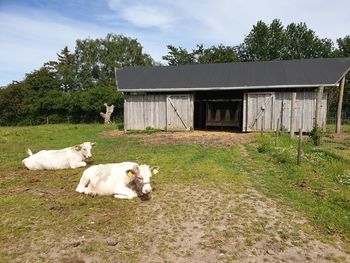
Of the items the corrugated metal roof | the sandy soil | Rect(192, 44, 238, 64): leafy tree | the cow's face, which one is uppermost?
Rect(192, 44, 238, 64): leafy tree

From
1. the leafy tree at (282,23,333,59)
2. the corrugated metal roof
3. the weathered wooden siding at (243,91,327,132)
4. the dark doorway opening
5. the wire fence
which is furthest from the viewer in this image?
the leafy tree at (282,23,333,59)

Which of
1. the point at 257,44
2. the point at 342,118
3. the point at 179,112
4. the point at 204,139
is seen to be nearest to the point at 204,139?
the point at 204,139

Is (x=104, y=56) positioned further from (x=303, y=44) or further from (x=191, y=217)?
(x=191, y=217)

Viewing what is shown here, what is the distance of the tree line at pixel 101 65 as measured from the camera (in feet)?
122

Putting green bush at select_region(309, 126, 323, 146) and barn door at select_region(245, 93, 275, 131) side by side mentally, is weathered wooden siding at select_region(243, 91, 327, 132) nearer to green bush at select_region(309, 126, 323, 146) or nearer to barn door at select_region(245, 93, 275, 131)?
barn door at select_region(245, 93, 275, 131)

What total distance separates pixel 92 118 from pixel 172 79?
1793 centimetres

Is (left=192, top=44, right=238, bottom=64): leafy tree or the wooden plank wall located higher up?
(left=192, top=44, right=238, bottom=64): leafy tree

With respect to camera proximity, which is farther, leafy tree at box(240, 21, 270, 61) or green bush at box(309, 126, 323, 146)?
leafy tree at box(240, 21, 270, 61)

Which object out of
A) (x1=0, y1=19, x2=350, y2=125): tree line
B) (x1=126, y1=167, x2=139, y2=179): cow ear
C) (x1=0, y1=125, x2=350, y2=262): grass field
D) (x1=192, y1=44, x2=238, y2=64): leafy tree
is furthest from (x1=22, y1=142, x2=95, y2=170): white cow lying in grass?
(x1=192, y1=44, x2=238, y2=64): leafy tree

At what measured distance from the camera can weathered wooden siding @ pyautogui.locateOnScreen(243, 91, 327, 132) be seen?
18297 mm

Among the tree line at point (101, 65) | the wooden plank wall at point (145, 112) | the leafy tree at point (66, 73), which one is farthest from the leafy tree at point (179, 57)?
the wooden plank wall at point (145, 112)

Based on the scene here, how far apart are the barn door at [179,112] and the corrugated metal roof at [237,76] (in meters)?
0.77

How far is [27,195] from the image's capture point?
684 cm

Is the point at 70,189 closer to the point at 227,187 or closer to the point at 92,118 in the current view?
the point at 227,187
